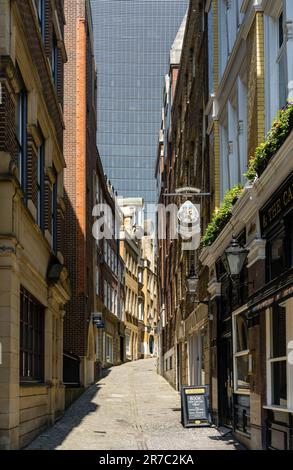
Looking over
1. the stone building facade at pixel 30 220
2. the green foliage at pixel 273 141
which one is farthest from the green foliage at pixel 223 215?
the stone building facade at pixel 30 220

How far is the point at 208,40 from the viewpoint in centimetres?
2120

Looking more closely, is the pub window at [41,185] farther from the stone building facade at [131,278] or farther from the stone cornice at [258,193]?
the stone building facade at [131,278]

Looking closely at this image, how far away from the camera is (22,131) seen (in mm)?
16172

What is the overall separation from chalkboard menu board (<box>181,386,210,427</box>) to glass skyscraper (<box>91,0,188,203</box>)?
11793 cm

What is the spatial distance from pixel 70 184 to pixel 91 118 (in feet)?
21.8

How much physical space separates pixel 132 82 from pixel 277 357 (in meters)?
160

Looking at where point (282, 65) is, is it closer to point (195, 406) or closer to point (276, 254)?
point (276, 254)

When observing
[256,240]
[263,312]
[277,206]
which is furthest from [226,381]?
[277,206]

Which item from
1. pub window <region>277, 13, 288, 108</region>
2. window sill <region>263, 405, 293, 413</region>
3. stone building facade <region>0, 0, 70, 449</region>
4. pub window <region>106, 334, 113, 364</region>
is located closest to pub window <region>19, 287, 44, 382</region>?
stone building facade <region>0, 0, 70, 449</region>

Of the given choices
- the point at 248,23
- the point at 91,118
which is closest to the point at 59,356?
the point at 248,23

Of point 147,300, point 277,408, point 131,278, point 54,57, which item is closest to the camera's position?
point 277,408

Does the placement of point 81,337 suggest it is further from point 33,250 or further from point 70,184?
point 33,250

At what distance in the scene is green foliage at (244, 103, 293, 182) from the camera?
11.2m

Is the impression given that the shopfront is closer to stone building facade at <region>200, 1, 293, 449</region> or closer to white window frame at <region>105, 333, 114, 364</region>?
stone building facade at <region>200, 1, 293, 449</region>
